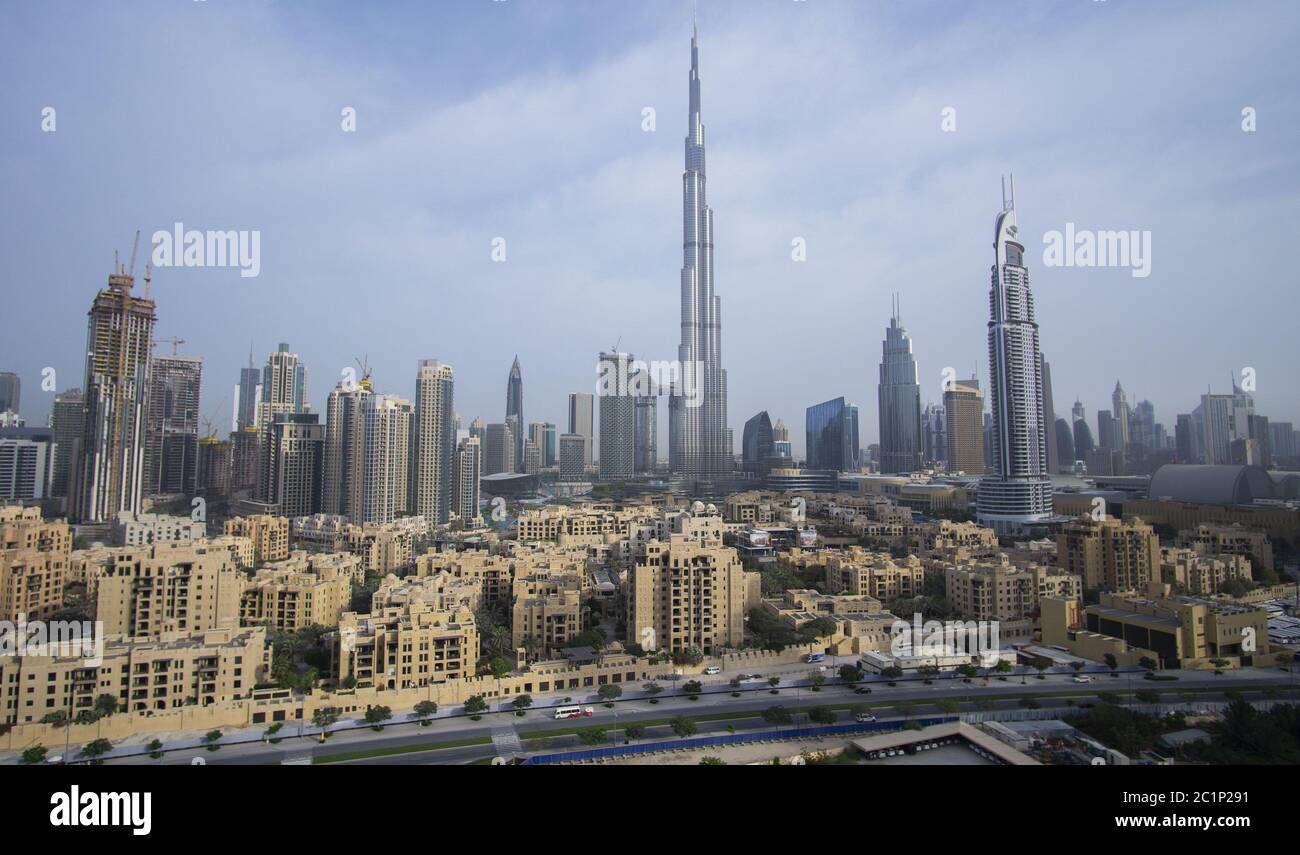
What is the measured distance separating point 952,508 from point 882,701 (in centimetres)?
2018

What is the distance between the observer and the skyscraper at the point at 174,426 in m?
19.9

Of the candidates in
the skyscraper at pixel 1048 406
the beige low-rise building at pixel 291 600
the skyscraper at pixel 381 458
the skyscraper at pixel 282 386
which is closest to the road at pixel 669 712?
the beige low-rise building at pixel 291 600

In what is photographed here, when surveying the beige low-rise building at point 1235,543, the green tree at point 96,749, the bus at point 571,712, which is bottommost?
the bus at point 571,712

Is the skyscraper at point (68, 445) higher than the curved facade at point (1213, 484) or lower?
higher

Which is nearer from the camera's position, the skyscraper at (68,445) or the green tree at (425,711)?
the green tree at (425,711)

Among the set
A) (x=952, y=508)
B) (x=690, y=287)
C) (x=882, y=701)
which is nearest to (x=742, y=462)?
(x=690, y=287)

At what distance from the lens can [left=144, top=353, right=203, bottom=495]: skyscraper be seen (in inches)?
782

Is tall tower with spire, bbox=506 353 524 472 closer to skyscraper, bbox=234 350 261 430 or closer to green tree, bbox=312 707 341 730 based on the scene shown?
skyscraper, bbox=234 350 261 430

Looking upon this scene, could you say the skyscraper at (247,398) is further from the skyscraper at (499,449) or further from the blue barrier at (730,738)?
the blue barrier at (730,738)

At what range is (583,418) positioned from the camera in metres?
39.2

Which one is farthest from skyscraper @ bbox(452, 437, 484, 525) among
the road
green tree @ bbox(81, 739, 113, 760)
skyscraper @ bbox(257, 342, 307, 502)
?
green tree @ bbox(81, 739, 113, 760)

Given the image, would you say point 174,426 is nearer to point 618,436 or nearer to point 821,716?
point 618,436

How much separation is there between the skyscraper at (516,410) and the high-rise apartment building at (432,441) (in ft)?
44.7
